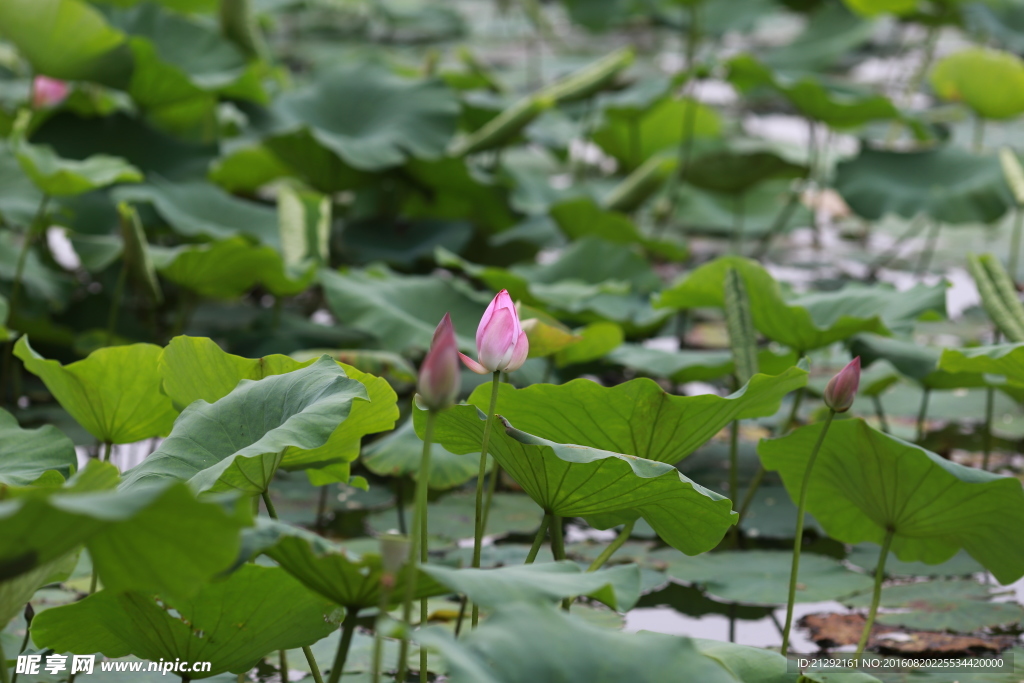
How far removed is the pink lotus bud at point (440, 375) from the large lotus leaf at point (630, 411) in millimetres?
352

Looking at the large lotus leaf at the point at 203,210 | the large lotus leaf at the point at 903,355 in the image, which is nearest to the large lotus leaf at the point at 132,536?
the large lotus leaf at the point at 903,355

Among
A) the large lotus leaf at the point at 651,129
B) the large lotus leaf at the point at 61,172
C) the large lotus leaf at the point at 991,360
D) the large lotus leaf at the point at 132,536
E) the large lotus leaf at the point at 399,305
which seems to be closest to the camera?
the large lotus leaf at the point at 132,536

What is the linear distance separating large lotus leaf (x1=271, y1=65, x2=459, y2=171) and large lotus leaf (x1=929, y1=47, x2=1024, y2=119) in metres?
1.41

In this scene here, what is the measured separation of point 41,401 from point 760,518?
1.34m

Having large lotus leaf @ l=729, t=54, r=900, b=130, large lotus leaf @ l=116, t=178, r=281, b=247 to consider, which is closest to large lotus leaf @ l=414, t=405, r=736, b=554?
large lotus leaf @ l=116, t=178, r=281, b=247

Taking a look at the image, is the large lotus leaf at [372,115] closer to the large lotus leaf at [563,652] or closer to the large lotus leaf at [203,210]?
the large lotus leaf at [203,210]

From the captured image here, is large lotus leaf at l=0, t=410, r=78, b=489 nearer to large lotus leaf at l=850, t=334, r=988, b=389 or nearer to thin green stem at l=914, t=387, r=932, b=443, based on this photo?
large lotus leaf at l=850, t=334, r=988, b=389

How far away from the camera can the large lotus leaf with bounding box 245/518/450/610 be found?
2.26 feet

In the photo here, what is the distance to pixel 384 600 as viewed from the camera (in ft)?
2.09

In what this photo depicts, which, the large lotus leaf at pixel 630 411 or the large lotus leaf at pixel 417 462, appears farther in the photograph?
the large lotus leaf at pixel 417 462

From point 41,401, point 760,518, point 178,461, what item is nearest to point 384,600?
point 178,461

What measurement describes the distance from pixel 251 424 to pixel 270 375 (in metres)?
0.10

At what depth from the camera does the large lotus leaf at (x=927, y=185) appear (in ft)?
7.74

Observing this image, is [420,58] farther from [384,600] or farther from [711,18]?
[384,600]
